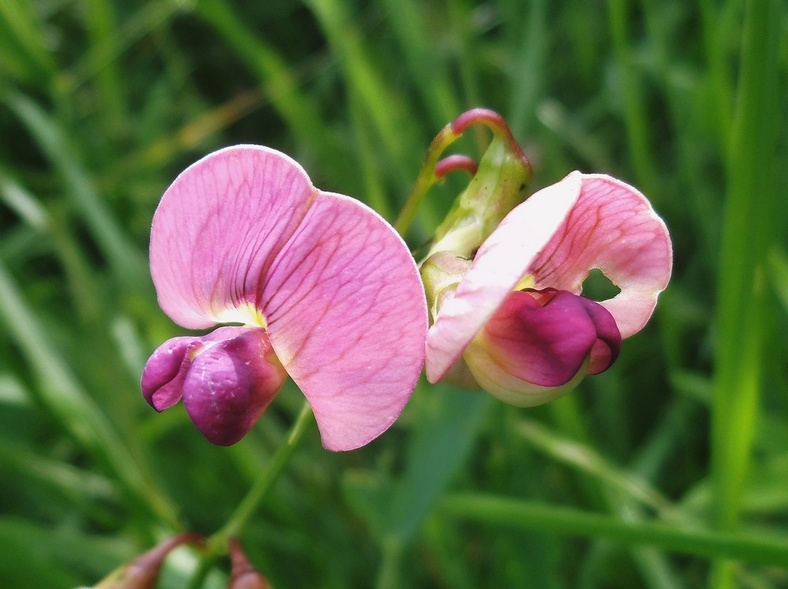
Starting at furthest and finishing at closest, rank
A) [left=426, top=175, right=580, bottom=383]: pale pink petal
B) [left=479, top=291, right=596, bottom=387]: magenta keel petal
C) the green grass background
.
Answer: the green grass background, [left=479, top=291, right=596, bottom=387]: magenta keel petal, [left=426, top=175, right=580, bottom=383]: pale pink petal

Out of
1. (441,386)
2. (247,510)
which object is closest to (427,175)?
(247,510)

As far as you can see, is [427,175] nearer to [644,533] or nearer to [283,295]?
[283,295]

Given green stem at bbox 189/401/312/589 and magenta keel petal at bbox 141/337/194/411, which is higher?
magenta keel petal at bbox 141/337/194/411

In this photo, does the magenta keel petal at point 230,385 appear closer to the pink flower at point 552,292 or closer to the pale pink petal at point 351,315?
the pale pink petal at point 351,315

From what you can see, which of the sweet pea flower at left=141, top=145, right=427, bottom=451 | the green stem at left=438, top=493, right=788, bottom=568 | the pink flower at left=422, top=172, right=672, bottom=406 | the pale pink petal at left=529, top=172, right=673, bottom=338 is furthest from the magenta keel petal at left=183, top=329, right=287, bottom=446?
the green stem at left=438, top=493, right=788, bottom=568

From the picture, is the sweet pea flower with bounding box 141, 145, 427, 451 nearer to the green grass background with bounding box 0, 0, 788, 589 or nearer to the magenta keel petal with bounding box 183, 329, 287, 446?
the magenta keel petal with bounding box 183, 329, 287, 446

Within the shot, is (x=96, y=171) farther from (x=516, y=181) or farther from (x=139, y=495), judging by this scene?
(x=516, y=181)
